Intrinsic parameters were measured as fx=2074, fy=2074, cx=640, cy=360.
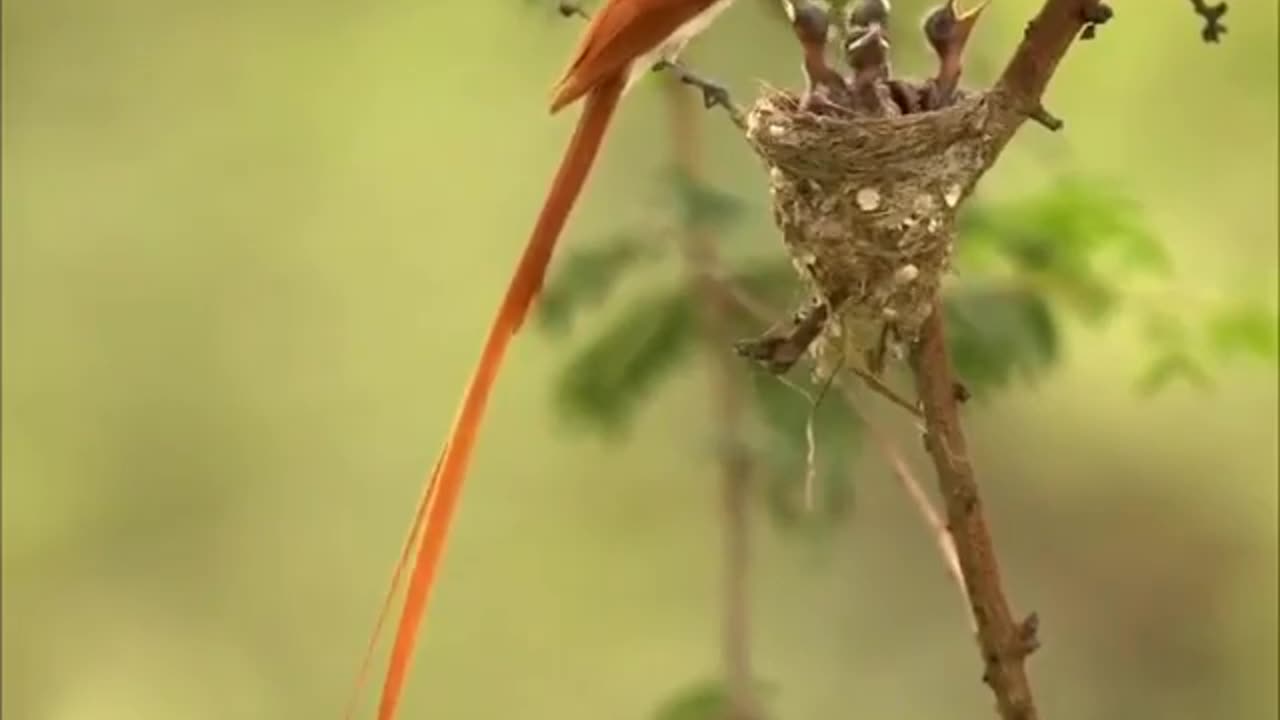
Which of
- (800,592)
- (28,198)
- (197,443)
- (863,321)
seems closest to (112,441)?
(197,443)

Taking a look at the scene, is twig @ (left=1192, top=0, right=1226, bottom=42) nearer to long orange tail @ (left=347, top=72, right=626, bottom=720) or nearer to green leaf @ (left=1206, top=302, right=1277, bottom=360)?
long orange tail @ (left=347, top=72, right=626, bottom=720)

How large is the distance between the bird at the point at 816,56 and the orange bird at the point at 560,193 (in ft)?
0.23

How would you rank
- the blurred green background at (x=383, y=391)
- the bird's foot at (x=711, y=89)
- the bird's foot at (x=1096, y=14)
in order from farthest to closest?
the blurred green background at (x=383, y=391)
the bird's foot at (x=711, y=89)
the bird's foot at (x=1096, y=14)

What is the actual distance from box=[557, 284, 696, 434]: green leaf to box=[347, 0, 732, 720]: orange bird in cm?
69

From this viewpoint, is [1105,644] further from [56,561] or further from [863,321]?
[863,321]

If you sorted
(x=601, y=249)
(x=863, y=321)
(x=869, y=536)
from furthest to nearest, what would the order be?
(x=869, y=536)
(x=601, y=249)
(x=863, y=321)

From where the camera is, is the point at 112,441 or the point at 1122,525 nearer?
the point at 112,441

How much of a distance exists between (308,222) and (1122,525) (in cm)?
115

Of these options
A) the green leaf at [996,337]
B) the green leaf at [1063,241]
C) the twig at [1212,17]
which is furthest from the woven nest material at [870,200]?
the green leaf at [1063,241]

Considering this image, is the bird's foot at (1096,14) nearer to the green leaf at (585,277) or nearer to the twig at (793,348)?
the twig at (793,348)

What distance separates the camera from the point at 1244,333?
1813 millimetres

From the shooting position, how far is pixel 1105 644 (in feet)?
8.91

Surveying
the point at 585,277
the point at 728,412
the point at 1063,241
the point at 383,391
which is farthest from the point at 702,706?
the point at 383,391

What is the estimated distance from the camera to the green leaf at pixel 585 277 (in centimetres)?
170
